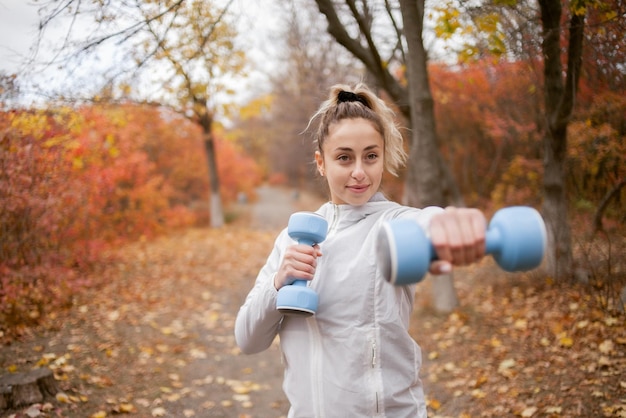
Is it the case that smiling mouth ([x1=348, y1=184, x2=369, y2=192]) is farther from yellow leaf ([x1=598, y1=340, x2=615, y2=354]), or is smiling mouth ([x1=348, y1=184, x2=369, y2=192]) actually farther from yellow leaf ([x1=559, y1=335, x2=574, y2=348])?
yellow leaf ([x1=559, y1=335, x2=574, y2=348])

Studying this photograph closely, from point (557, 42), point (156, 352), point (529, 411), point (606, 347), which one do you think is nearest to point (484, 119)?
point (557, 42)

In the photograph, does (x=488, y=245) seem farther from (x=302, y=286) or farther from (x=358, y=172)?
(x=302, y=286)

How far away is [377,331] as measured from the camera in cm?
200

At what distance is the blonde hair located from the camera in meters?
2.12

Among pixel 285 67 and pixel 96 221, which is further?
pixel 285 67

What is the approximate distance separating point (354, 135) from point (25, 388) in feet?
13.2

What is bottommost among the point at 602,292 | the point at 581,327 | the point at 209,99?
the point at 581,327

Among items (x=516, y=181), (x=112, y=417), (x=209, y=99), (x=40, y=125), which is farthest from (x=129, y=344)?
(x=209, y=99)

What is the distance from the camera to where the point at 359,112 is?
2107 mm

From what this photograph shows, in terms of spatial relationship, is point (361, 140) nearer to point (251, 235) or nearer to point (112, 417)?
point (112, 417)

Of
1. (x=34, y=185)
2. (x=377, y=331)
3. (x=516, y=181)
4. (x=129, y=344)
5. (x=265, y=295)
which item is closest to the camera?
(x=377, y=331)

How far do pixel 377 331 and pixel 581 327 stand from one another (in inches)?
177

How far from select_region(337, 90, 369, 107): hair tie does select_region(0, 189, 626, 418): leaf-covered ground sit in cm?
345

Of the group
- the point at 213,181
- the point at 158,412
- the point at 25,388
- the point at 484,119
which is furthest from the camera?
the point at 213,181
